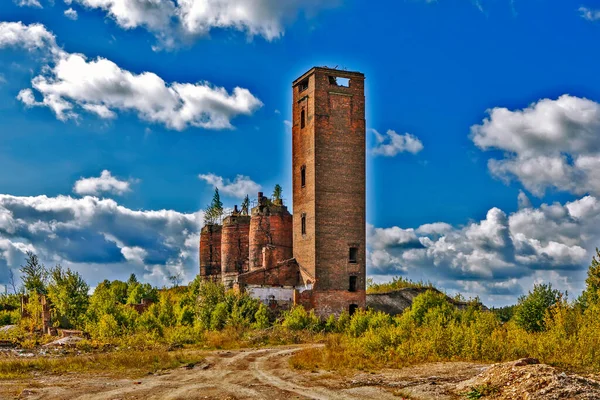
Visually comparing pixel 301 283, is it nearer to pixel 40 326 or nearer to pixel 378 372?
pixel 40 326

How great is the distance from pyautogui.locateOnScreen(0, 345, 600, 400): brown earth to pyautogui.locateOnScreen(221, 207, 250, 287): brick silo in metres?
27.1

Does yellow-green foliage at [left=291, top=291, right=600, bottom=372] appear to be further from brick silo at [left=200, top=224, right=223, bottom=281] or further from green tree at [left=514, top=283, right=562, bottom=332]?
brick silo at [left=200, top=224, right=223, bottom=281]

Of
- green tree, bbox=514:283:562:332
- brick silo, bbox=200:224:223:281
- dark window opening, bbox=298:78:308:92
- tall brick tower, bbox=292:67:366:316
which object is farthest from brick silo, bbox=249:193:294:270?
green tree, bbox=514:283:562:332

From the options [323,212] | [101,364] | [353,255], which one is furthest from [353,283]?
[101,364]

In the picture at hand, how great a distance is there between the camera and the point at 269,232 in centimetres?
4397

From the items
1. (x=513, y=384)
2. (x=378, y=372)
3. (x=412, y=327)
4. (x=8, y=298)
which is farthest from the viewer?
(x=8, y=298)

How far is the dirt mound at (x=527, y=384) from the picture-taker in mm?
12742

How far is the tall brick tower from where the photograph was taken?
39719 millimetres

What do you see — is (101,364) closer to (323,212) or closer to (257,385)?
(257,385)

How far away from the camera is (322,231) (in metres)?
39.9

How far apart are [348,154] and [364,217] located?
14.6 ft

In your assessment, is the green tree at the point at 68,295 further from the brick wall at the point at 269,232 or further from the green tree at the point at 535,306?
the green tree at the point at 535,306

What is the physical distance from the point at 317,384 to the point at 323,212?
2399cm

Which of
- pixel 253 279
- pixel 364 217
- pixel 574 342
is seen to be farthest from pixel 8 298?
pixel 574 342
